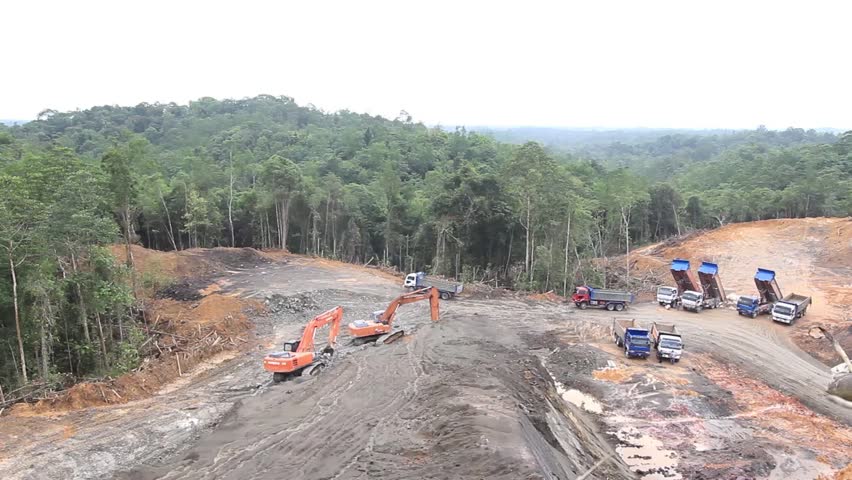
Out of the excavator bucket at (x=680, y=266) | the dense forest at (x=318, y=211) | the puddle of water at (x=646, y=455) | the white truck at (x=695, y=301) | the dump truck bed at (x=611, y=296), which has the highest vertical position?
the dense forest at (x=318, y=211)

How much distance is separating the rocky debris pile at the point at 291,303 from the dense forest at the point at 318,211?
7.37 metres

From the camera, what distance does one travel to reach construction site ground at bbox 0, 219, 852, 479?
14055 millimetres

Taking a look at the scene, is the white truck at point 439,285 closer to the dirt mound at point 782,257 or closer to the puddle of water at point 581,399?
the puddle of water at point 581,399

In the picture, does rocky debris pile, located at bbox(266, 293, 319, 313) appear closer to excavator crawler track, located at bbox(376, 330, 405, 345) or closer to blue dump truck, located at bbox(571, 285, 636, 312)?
excavator crawler track, located at bbox(376, 330, 405, 345)

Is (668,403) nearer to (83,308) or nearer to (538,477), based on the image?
(538,477)

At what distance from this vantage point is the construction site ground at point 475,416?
14055 mm

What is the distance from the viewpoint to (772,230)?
49.1 m

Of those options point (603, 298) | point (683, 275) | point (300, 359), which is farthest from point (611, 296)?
point (300, 359)

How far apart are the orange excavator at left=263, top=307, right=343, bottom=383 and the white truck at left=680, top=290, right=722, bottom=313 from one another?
→ 72.0 ft

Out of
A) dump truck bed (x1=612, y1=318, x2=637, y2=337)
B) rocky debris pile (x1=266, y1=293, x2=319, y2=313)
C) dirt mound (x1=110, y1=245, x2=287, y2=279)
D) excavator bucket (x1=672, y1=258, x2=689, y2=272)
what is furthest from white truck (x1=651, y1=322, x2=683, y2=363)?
dirt mound (x1=110, y1=245, x2=287, y2=279)

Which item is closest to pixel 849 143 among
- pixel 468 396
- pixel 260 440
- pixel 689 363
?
pixel 689 363

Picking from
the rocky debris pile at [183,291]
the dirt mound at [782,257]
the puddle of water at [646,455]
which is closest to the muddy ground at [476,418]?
the puddle of water at [646,455]

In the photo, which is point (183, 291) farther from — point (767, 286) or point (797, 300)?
point (797, 300)

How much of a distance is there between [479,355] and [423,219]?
94.2ft
